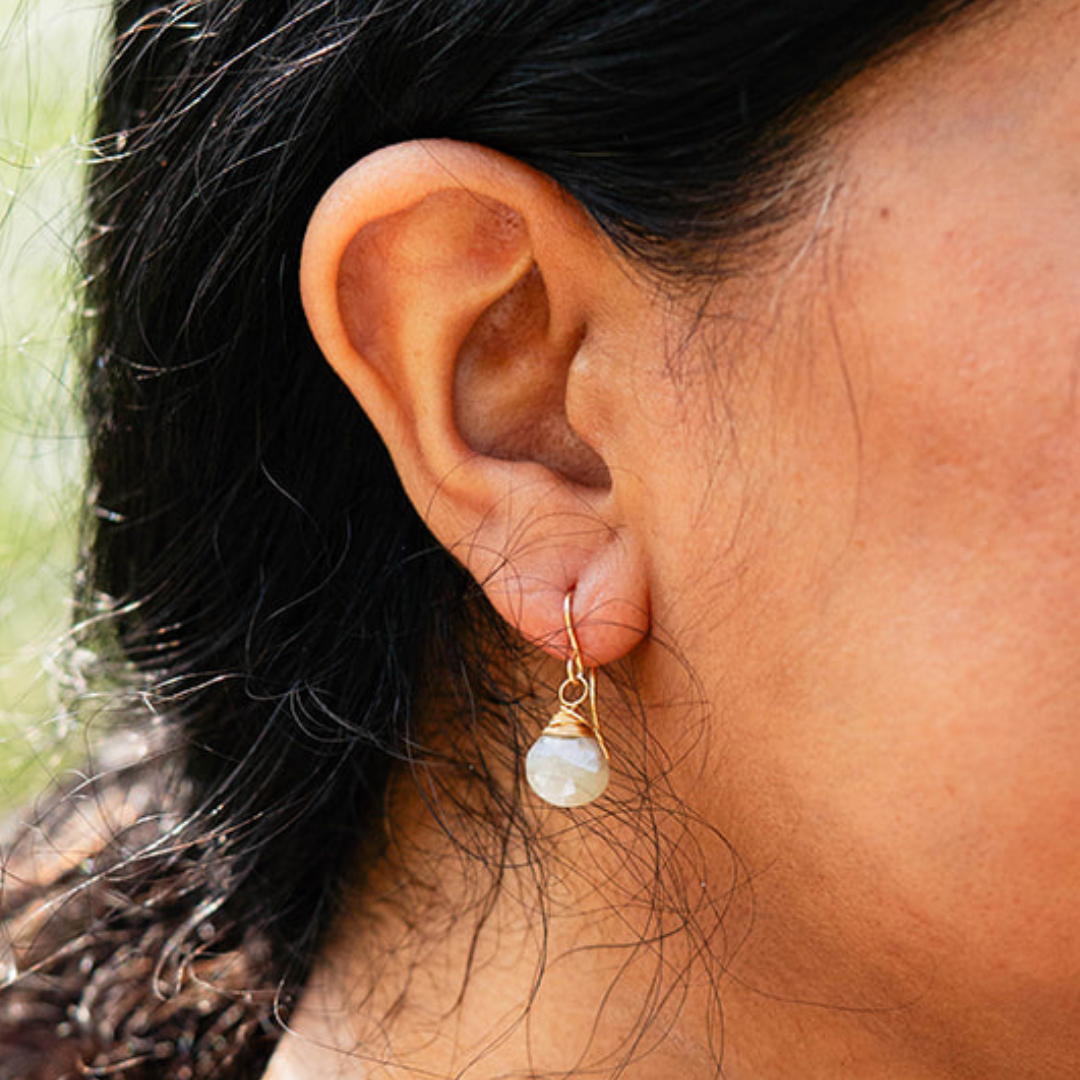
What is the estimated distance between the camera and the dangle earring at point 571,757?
127cm

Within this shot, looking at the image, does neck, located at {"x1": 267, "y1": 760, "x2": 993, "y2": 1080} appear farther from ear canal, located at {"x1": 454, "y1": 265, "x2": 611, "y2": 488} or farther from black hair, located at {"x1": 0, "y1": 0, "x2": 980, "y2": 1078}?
ear canal, located at {"x1": 454, "y1": 265, "x2": 611, "y2": 488}

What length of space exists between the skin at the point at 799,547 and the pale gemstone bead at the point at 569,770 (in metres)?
0.08

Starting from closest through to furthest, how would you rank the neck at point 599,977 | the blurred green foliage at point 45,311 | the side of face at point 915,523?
the side of face at point 915,523 → the neck at point 599,977 → the blurred green foliage at point 45,311

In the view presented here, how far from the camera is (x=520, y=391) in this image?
1.34 metres

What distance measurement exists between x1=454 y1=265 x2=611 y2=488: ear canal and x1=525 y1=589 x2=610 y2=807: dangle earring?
0.13m

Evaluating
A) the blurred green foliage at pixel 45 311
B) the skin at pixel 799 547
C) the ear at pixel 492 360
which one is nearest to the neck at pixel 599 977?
the skin at pixel 799 547

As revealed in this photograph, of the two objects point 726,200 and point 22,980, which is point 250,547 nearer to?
point 726,200

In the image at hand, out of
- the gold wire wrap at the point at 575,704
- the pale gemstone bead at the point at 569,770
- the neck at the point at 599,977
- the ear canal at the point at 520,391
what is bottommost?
the neck at the point at 599,977

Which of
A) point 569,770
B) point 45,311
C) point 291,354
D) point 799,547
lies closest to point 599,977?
point 569,770

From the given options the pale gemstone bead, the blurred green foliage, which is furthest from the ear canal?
the blurred green foliage

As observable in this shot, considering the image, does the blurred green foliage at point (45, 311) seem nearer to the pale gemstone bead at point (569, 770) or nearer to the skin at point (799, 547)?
the skin at point (799, 547)

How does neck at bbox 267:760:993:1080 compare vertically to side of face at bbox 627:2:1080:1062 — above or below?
below

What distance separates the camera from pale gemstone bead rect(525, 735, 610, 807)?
1272 millimetres

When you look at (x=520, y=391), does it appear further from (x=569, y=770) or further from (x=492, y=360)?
(x=569, y=770)
